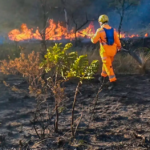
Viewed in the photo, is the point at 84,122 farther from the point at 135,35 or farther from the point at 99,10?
the point at 99,10

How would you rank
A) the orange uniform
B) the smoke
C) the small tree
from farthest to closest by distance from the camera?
the smoke, the orange uniform, the small tree

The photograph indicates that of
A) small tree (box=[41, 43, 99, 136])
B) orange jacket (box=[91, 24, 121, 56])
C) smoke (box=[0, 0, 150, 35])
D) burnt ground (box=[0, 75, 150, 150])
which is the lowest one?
burnt ground (box=[0, 75, 150, 150])

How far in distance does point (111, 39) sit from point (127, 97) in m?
1.39

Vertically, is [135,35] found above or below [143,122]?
above

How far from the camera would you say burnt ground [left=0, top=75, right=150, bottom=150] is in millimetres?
3795

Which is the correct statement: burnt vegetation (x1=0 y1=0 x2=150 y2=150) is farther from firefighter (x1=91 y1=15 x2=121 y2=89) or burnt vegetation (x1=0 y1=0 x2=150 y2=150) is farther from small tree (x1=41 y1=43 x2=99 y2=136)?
firefighter (x1=91 y1=15 x2=121 y2=89)

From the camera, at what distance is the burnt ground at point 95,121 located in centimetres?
379

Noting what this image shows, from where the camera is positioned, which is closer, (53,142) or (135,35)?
(53,142)

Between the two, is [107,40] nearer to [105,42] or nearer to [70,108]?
[105,42]

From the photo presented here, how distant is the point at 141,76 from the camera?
27.1 feet

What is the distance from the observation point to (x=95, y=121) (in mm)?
4652

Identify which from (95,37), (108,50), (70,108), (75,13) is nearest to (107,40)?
(108,50)

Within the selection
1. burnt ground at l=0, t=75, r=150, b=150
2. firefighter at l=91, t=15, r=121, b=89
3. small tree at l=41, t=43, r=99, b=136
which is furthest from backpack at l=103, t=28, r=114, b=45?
small tree at l=41, t=43, r=99, b=136

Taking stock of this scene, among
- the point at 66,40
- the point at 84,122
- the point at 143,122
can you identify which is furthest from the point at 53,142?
the point at 66,40
